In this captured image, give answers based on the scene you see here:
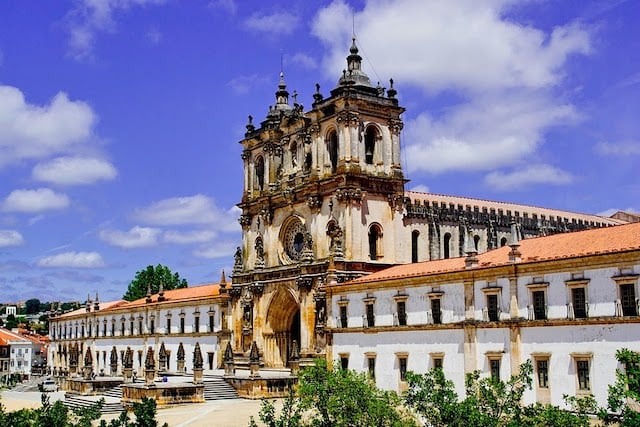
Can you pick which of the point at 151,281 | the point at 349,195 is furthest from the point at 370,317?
the point at 151,281

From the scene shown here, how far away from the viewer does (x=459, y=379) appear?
42.7 m

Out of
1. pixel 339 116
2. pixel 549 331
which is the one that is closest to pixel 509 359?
pixel 549 331

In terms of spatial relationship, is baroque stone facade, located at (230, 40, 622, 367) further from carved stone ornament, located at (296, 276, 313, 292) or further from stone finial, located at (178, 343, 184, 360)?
stone finial, located at (178, 343, 184, 360)

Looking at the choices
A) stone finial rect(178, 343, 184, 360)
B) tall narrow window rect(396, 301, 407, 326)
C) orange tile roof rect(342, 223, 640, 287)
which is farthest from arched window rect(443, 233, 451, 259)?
stone finial rect(178, 343, 184, 360)

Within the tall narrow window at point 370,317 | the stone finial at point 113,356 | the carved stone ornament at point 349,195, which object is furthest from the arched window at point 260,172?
the stone finial at point 113,356

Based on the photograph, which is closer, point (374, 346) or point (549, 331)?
point (549, 331)

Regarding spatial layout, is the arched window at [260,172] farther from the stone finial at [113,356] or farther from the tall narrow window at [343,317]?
the stone finial at [113,356]

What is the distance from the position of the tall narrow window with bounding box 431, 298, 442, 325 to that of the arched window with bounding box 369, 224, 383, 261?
14007mm

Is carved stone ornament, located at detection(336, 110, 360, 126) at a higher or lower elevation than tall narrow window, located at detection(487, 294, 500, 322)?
higher

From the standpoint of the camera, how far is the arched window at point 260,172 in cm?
6881

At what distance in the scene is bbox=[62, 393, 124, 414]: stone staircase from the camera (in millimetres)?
51531

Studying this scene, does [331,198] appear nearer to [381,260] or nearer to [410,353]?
[381,260]

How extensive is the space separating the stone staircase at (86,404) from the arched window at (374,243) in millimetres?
20447

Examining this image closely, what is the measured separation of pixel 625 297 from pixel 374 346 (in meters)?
17.7
